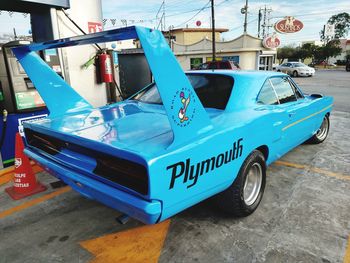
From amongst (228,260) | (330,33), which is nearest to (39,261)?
(228,260)

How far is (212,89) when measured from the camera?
10.1 feet

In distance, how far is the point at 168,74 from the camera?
1867 millimetres

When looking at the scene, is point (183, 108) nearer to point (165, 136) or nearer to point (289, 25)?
point (165, 136)

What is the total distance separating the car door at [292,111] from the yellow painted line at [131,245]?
74.1 inches

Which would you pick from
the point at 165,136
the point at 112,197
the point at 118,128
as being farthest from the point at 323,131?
the point at 112,197

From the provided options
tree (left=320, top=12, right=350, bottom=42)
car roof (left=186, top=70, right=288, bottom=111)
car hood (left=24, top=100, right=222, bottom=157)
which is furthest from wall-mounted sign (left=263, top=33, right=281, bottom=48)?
tree (left=320, top=12, right=350, bottom=42)

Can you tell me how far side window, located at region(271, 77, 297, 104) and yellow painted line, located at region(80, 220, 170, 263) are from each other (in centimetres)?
213

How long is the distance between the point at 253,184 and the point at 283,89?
4.85ft

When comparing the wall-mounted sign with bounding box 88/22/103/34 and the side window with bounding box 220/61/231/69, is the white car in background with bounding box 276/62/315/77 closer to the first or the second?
the side window with bounding box 220/61/231/69

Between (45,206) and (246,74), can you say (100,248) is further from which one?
(246,74)

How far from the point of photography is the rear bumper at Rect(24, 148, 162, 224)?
1782 millimetres

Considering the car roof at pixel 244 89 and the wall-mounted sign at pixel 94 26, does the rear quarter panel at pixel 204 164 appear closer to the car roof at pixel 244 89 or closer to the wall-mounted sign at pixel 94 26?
the car roof at pixel 244 89

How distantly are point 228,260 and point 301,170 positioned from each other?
228 centimetres

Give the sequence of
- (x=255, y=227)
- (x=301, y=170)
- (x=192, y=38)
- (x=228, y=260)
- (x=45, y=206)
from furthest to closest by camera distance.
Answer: (x=192, y=38) < (x=301, y=170) < (x=45, y=206) < (x=255, y=227) < (x=228, y=260)
